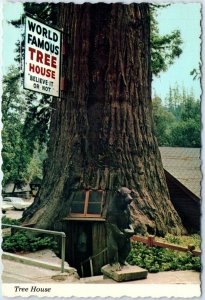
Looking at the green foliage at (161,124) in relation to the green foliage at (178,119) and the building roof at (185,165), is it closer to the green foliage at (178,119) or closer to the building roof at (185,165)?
the green foliage at (178,119)

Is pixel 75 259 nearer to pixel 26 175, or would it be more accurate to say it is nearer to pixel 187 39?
pixel 26 175

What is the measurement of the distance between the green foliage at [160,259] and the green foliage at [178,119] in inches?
60.7

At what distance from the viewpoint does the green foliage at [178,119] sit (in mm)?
8180

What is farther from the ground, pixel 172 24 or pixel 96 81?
pixel 172 24

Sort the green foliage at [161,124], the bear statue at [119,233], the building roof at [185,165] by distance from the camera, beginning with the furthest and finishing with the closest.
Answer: the green foliage at [161,124] < the building roof at [185,165] < the bear statue at [119,233]

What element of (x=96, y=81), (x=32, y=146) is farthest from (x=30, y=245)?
(x=96, y=81)

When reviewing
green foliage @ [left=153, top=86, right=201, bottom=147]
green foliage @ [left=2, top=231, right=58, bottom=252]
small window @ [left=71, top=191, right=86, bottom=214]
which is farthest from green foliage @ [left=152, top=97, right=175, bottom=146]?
green foliage @ [left=2, top=231, right=58, bottom=252]

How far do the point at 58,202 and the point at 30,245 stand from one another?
0.74m

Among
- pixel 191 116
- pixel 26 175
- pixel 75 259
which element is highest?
pixel 191 116

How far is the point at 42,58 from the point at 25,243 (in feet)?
8.77

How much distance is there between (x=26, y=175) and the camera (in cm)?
834

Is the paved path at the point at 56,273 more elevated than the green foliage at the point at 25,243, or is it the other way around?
the green foliage at the point at 25,243

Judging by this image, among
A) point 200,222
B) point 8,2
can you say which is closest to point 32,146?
point 8,2

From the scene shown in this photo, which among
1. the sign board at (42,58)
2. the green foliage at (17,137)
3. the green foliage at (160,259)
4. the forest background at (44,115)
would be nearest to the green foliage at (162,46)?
the forest background at (44,115)
